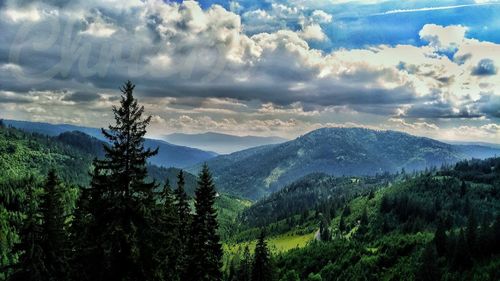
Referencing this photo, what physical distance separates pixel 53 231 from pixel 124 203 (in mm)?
22541

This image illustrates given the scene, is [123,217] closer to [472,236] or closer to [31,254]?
[31,254]

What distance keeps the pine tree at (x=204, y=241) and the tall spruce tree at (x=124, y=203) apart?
615 inches

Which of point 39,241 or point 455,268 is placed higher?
point 39,241

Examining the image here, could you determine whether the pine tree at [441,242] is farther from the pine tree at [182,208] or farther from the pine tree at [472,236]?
the pine tree at [182,208]

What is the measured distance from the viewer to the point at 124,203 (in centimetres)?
2627

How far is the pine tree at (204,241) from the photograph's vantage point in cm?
4156

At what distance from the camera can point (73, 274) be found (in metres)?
26.7

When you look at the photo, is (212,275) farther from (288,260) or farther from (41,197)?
(288,260)

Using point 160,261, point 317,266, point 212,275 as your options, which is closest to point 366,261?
point 317,266

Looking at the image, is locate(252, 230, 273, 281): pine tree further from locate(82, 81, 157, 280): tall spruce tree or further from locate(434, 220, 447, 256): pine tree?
locate(434, 220, 447, 256): pine tree

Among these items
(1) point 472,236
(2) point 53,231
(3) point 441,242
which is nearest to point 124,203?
(2) point 53,231

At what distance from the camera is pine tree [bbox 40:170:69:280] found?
143 feet

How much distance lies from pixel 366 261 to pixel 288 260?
56665 millimetres

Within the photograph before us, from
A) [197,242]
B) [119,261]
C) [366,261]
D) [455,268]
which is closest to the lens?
[119,261]
